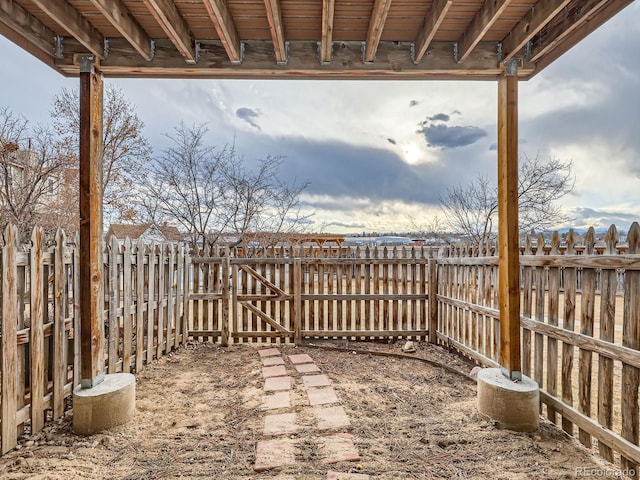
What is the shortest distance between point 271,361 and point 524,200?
7.78 metres

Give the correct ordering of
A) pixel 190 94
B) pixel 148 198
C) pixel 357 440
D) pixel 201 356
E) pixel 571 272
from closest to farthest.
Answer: pixel 357 440 < pixel 571 272 < pixel 201 356 < pixel 148 198 < pixel 190 94

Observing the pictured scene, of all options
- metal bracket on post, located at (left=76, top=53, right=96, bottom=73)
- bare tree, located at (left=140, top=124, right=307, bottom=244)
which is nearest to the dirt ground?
metal bracket on post, located at (left=76, top=53, right=96, bottom=73)

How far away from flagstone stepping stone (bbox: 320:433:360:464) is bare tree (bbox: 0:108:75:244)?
6138mm

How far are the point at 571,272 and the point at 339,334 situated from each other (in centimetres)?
347

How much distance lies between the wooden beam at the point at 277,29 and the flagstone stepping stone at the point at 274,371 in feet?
10.2

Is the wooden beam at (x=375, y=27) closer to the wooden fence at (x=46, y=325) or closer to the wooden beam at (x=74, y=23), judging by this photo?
the wooden beam at (x=74, y=23)

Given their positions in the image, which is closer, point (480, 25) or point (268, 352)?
point (480, 25)

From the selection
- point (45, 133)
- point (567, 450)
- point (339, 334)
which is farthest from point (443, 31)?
point (45, 133)

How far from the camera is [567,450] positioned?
224 centimetres

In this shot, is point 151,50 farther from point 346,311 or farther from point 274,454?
point 346,311

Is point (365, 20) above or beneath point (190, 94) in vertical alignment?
beneath

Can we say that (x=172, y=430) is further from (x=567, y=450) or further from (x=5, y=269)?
(x=567, y=450)

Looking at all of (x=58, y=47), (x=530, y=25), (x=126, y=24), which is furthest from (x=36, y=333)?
(x=530, y=25)

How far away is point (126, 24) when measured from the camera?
2277 millimetres
